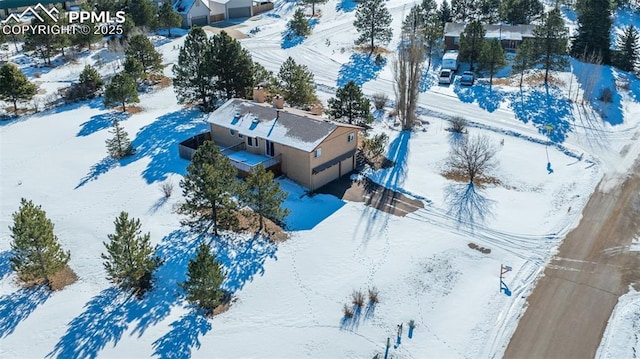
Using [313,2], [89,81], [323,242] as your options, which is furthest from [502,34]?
[89,81]

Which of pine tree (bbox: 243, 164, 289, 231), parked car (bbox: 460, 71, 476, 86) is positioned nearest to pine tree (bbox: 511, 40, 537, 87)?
parked car (bbox: 460, 71, 476, 86)

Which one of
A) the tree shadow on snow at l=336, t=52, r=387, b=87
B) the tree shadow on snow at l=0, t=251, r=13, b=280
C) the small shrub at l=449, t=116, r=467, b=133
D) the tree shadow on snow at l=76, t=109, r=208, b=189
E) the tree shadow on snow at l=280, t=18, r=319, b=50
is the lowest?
the tree shadow on snow at l=0, t=251, r=13, b=280

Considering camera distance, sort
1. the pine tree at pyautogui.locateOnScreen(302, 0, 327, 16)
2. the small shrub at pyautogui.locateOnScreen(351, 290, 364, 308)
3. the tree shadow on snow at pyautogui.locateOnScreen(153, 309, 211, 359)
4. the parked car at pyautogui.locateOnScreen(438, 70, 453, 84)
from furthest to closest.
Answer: the pine tree at pyautogui.locateOnScreen(302, 0, 327, 16), the parked car at pyautogui.locateOnScreen(438, 70, 453, 84), the small shrub at pyautogui.locateOnScreen(351, 290, 364, 308), the tree shadow on snow at pyautogui.locateOnScreen(153, 309, 211, 359)

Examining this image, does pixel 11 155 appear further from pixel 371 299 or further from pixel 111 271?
pixel 371 299

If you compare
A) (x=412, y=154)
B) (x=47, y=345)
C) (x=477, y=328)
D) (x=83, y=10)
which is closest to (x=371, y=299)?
(x=477, y=328)

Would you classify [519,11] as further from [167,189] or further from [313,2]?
[167,189]

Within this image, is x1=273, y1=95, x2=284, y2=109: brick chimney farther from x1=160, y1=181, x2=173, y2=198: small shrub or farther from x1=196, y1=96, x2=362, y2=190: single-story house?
x1=160, y1=181, x2=173, y2=198: small shrub

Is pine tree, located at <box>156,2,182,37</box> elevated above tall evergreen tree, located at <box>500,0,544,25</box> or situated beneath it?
situated beneath
